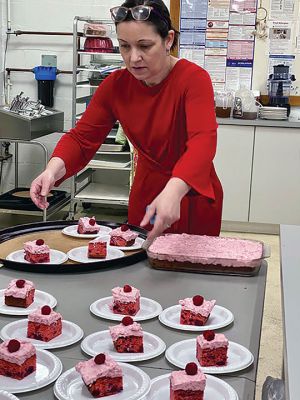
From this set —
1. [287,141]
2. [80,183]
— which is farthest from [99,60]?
[287,141]

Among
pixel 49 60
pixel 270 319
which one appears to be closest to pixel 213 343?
pixel 270 319

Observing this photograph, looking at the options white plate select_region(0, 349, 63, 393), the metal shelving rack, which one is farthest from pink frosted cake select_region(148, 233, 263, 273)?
the metal shelving rack

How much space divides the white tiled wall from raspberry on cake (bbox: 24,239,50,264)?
126 inches

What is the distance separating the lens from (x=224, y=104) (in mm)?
4395

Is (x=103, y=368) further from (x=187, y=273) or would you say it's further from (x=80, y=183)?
(x=80, y=183)

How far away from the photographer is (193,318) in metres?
1.31

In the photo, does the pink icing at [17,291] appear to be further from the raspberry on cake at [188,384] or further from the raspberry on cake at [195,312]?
the raspberry on cake at [188,384]

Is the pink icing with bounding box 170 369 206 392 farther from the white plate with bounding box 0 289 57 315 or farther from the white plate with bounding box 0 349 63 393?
the white plate with bounding box 0 289 57 315

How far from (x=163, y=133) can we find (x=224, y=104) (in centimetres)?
265

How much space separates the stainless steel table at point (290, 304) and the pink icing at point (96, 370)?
30cm

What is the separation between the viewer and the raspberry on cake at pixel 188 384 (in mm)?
997

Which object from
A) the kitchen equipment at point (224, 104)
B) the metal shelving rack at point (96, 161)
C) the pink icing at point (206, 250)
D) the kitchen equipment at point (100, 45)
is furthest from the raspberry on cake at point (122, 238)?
the kitchen equipment at point (224, 104)

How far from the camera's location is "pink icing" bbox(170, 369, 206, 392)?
1.00 metres

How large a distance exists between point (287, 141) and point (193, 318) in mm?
3162
